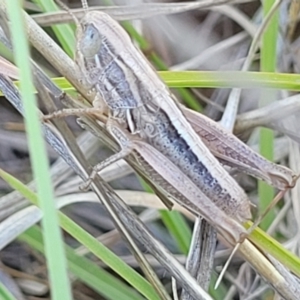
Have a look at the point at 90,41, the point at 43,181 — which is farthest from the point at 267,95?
the point at 43,181

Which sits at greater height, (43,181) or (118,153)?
(118,153)

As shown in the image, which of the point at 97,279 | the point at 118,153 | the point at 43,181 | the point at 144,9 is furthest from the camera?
the point at 144,9

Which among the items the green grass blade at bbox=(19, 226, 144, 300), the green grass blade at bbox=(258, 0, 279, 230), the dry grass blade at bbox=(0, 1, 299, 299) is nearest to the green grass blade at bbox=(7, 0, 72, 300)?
the dry grass blade at bbox=(0, 1, 299, 299)

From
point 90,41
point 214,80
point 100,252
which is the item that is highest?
point 90,41

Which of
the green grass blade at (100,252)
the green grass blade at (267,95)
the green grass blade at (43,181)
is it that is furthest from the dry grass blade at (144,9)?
the green grass blade at (43,181)

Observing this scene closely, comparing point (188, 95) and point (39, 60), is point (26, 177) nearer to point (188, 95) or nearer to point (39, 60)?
Answer: point (39, 60)

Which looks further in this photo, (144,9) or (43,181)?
(144,9)

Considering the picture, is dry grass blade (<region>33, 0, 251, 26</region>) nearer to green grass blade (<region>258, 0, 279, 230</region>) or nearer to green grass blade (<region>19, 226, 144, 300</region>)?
green grass blade (<region>258, 0, 279, 230</region>)

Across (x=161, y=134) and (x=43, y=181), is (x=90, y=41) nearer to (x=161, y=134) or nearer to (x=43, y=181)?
(x=161, y=134)

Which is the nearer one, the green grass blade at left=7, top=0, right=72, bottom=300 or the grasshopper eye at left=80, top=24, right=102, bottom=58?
the green grass blade at left=7, top=0, right=72, bottom=300

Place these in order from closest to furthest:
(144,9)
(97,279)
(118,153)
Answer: (118,153)
(97,279)
(144,9)
